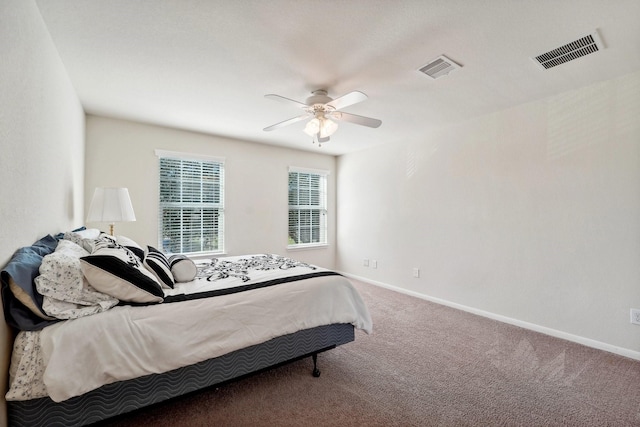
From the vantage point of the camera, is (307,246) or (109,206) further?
(307,246)

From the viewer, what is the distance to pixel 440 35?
196 centimetres

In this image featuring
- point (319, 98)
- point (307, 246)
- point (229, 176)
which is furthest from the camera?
point (307, 246)

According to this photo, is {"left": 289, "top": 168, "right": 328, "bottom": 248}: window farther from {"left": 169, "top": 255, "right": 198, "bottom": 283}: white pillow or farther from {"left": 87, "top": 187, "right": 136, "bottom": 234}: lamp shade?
{"left": 169, "top": 255, "right": 198, "bottom": 283}: white pillow

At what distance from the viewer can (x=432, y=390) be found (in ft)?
6.69

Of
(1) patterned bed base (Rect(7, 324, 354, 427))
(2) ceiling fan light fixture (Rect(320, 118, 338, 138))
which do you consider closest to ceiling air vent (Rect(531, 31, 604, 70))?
(2) ceiling fan light fixture (Rect(320, 118, 338, 138))

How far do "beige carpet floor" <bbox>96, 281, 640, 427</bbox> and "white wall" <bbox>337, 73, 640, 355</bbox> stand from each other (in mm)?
483

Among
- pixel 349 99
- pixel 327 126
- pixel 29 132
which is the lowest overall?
pixel 29 132

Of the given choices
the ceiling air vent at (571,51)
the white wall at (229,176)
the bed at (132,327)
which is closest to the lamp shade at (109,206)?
the bed at (132,327)

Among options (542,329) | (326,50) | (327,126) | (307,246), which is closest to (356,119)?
(327,126)

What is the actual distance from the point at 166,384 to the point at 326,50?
2.42m

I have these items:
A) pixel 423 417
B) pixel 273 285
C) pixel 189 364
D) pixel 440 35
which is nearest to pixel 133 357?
pixel 189 364

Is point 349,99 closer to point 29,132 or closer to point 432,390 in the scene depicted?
point 29,132

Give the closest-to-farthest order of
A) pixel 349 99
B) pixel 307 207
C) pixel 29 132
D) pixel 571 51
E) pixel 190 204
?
pixel 29 132 → pixel 571 51 → pixel 349 99 → pixel 190 204 → pixel 307 207

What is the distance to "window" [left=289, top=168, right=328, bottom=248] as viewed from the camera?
529cm
